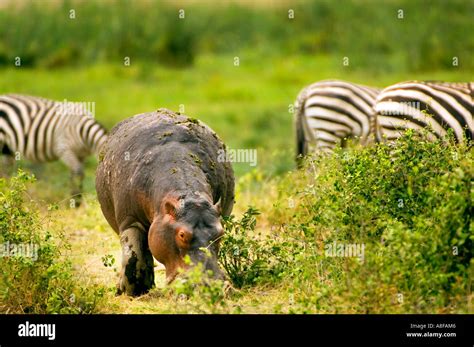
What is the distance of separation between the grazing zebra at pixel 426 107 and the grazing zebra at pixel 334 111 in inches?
77.8

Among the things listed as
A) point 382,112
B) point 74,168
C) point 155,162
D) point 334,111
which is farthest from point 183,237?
point 74,168

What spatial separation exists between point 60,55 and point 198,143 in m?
17.3

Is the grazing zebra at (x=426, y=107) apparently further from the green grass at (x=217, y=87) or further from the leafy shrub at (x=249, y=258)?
the green grass at (x=217, y=87)

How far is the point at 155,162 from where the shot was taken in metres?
9.34

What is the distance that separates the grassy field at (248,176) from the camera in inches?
332

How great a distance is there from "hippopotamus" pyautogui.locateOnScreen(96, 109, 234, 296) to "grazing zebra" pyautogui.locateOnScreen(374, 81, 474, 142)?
271 centimetres

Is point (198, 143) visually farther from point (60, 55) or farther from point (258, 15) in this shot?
point (258, 15)

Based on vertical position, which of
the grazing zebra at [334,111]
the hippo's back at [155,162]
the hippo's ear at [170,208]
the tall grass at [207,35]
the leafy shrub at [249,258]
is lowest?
the leafy shrub at [249,258]

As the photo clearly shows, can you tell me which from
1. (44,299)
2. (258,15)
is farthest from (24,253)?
(258,15)

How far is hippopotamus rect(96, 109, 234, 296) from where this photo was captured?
859cm

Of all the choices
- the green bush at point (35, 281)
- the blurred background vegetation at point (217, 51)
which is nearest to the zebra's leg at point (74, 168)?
the blurred background vegetation at point (217, 51)

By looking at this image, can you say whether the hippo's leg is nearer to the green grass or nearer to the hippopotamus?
the hippopotamus

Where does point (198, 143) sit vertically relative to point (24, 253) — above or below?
above

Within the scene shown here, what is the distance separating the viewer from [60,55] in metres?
26.3
